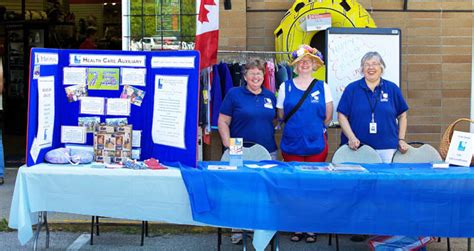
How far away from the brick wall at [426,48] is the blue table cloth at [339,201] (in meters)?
3.25

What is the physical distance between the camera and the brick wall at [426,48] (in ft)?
26.0

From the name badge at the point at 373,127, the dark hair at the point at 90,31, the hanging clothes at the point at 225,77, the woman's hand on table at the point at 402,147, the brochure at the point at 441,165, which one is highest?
the dark hair at the point at 90,31

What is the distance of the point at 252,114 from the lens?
584cm

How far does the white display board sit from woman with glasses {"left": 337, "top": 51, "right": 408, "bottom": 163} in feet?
4.47

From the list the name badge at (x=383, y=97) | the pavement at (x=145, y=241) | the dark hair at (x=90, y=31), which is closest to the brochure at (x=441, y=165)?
the name badge at (x=383, y=97)

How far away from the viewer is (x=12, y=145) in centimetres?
1130

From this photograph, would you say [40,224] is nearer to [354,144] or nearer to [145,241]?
[145,241]

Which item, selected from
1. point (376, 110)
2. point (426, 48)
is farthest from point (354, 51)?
point (376, 110)

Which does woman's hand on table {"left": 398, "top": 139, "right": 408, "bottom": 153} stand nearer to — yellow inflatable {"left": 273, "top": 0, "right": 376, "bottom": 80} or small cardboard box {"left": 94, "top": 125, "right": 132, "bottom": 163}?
yellow inflatable {"left": 273, "top": 0, "right": 376, "bottom": 80}

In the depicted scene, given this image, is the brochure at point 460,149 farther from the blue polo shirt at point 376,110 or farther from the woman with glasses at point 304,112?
the woman with glasses at point 304,112

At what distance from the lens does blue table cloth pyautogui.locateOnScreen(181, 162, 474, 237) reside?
4.68m

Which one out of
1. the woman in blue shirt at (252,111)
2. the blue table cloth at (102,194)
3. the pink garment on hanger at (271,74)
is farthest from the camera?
the pink garment on hanger at (271,74)

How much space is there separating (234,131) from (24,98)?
7440 mm

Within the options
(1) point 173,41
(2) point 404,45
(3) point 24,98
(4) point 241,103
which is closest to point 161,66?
(4) point 241,103
